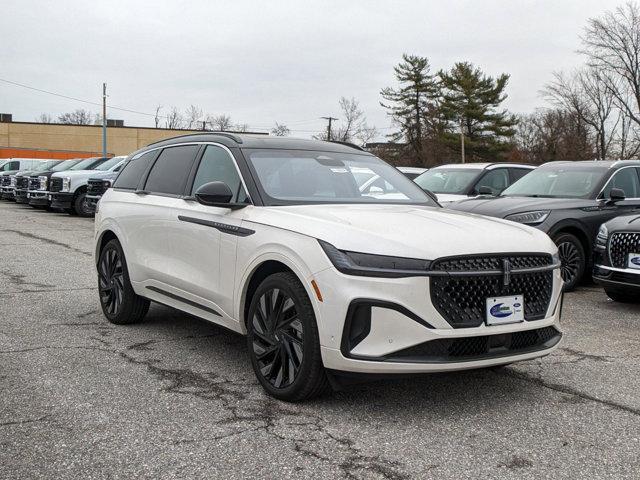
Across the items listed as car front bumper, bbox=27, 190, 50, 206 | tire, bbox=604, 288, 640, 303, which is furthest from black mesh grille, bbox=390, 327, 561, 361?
car front bumper, bbox=27, 190, 50, 206

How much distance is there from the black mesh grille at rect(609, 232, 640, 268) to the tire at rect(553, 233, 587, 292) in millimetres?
1129

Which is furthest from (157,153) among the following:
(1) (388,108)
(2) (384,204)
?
(1) (388,108)

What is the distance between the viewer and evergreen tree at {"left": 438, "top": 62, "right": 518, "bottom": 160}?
61312 mm

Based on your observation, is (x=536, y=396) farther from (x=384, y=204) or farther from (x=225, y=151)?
(x=225, y=151)

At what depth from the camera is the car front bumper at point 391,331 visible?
3816 mm

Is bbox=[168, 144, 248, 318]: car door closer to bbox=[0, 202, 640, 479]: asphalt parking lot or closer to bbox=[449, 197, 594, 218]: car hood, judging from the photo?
bbox=[0, 202, 640, 479]: asphalt parking lot

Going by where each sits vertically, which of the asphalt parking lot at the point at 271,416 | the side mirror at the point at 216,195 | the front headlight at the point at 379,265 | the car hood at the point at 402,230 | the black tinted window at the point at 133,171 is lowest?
the asphalt parking lot at the point at 271,416

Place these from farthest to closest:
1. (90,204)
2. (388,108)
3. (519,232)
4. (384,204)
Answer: (388,108) < (90,204) < (384,204) < (519,232)

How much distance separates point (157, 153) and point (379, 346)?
345 cm

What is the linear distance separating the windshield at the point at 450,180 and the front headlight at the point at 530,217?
325 cm

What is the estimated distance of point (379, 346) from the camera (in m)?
3.85

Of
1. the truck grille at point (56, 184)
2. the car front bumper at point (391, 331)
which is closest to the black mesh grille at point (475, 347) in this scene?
the car front bumper at point (391, 331)

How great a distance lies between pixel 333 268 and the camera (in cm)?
392

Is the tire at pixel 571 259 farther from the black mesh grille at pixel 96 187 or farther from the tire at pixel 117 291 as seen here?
the black mesh grille at pixel 96 187
